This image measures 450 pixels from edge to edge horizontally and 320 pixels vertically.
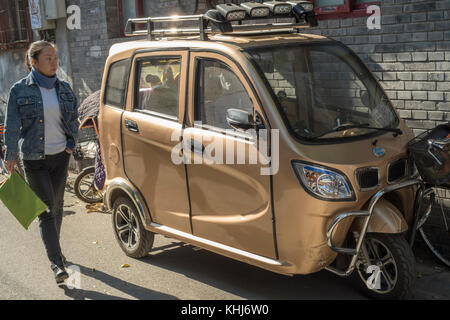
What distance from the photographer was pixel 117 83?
6.08 meters

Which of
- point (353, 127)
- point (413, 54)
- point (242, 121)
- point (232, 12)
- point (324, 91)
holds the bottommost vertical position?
point (353, 127)

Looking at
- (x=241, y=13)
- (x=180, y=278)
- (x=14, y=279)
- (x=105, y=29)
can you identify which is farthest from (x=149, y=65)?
(x=105, y=29)

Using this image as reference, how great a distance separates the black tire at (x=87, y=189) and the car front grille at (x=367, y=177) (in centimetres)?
473

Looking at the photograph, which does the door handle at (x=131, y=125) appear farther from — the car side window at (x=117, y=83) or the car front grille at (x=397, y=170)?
the car front grille at (x=397, y=170)

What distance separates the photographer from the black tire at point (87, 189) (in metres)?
8.48

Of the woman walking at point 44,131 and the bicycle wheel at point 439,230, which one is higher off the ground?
the woman walking at point 44,131

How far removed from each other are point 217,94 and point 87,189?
4197 millimetres

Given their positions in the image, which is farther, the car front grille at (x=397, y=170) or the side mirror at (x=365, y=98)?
the side mirror at (x=365, y=98)

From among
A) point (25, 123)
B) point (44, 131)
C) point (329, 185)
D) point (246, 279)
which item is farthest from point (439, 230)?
point (25, 123)

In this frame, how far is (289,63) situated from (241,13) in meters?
0.59
